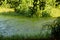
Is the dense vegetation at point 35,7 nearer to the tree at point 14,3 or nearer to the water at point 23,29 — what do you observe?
the tree at point 14,3

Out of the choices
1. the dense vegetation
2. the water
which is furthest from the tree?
the water

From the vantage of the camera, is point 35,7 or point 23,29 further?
point 35,7

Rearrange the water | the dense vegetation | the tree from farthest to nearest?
1. the tree
2. the dense vegetation
3. the water

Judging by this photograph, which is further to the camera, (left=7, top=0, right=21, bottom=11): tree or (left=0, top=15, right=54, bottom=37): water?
(left=7, top=0, right=21, bottom=11): tree

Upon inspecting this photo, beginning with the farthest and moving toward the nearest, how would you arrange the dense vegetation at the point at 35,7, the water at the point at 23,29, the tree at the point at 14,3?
1. the tree at the point at 14,3
2. the dense vegetation at the point at 35,7
3. the water at the point at 23,29

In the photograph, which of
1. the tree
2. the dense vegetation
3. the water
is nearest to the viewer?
the water

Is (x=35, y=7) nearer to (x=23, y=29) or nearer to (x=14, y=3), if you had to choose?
(x=14, y=3)

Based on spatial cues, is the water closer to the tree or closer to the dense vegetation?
the dense vegetation

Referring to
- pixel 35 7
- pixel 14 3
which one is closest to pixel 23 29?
pixel 35 7

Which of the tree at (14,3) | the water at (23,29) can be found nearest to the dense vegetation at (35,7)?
the tree at (14,3)

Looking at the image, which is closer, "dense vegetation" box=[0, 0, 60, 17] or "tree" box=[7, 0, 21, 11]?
"dense vegetation" box=[0, 0, 60, 17]

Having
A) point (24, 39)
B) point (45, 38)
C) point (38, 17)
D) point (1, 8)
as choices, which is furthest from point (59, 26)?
point (1, 8)

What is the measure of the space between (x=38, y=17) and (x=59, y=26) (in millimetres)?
12606

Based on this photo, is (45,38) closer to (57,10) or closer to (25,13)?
(25,13)
